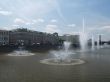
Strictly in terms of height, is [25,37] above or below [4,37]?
above

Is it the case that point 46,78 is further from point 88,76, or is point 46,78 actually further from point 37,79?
point 88,76

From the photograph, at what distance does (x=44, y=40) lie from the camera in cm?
16888

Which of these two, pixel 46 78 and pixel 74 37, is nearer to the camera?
pixel 46 78

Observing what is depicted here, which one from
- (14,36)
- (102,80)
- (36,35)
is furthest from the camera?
(36,35)

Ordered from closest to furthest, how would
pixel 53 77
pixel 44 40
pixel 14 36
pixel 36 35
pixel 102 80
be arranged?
pixel 102 80 < pixel 53 77 < pixel 14 36 < pixel 36 35 < pixel 44 40

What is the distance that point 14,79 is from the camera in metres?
17.9

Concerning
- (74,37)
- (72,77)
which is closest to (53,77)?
(72,77)

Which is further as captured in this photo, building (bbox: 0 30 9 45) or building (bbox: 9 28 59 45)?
building (bbox: 9 28 59 45)

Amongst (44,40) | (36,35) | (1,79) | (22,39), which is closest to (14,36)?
(22,39)

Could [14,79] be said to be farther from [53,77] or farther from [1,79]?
[53,77]

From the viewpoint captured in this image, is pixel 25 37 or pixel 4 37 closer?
pixel 4 37

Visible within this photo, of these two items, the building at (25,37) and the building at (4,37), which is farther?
the building at (25,37)

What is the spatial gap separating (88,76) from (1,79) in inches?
339

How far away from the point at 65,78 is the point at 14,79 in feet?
16.0
